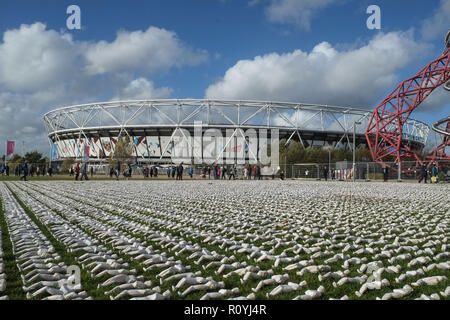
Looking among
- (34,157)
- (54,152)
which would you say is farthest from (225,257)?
(54,152)

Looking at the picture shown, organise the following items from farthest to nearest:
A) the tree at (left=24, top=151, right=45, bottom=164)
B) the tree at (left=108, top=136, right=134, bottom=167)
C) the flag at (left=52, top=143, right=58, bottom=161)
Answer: the flag at (left=52, top=143, right=58, bottom=161)
the tree at (left=24, top=151, right=45, bottom=164)
the tree at (left=108, top=136, right=134, bottom=167)

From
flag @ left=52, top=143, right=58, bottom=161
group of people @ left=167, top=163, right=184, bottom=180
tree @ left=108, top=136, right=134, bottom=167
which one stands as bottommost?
group of people @ left=167, top=163, right=184, bottom=180

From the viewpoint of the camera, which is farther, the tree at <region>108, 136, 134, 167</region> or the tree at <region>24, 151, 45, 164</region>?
the tree at <region>24, 151, 45, 164</region>

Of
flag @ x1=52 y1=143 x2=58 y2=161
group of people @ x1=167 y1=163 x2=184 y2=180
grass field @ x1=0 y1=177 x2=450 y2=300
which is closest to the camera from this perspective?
grass field @ x1=0 y1=177 x2=450 y2=300

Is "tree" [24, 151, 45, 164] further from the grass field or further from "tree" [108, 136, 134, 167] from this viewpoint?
the grass field

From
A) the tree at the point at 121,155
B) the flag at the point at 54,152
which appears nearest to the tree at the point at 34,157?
the flag at the point at 54,152

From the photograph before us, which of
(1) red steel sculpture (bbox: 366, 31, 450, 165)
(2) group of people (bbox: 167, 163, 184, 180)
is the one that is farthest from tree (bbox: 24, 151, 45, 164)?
(1) red steel sculpture (bbox: 366, 31, 450, 165)

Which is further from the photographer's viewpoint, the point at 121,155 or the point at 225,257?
the point at 121,155

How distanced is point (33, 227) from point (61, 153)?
8436 centimetres

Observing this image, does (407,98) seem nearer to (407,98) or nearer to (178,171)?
(407,98)

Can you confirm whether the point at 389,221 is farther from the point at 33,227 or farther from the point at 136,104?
the point at 136,104

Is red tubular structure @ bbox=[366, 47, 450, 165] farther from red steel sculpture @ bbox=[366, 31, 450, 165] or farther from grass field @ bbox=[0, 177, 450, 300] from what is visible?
grass field @ bbox=[0, 177, 450, 300]

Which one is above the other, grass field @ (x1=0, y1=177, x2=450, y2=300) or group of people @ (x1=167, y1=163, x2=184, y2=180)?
group of people @ (x1=167, y1=163, x2=184, y2=180)
